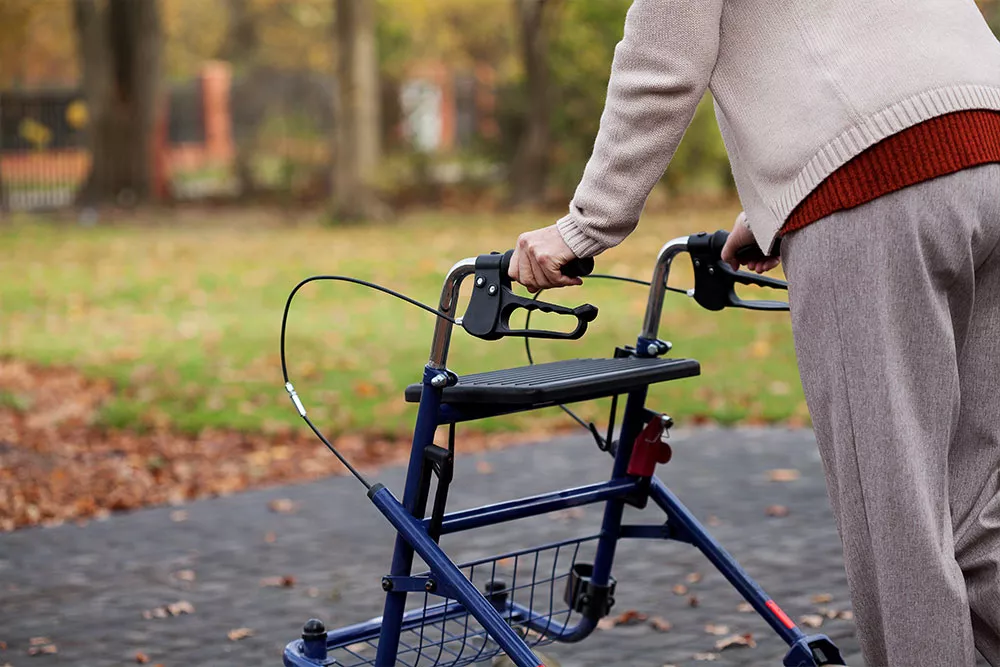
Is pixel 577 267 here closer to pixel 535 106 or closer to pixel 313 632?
pixel 313 632

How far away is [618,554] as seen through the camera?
5.16 meters

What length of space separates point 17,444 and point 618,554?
3.71 m

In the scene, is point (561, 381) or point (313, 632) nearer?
point (561, 381)

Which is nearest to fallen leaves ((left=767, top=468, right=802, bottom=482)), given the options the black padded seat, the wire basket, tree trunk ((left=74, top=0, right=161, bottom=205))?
the wire basket

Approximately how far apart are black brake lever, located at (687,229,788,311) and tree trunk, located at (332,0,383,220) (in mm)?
16381

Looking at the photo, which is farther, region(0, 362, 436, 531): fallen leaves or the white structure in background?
the white structure in background

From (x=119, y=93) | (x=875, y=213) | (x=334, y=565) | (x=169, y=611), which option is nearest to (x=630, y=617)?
(x=334, y=565)

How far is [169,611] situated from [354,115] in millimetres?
15180

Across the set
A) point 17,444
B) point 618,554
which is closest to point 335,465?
point 17,444

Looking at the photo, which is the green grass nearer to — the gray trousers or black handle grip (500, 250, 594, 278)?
black handle grip (500, 250, 594, 278)

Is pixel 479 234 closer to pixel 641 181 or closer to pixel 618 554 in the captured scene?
pixel 618 554

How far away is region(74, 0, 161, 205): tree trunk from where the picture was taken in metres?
22.7

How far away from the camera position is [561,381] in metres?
2.64

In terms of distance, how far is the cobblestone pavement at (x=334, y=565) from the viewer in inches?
167
